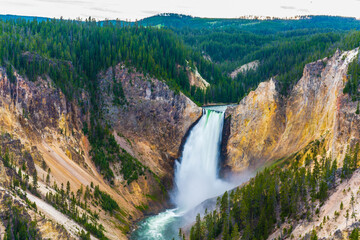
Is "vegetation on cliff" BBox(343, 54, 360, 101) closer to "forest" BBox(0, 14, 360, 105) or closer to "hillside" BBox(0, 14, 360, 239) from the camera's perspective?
"hillside" BBox(0, 14, 360, 239)

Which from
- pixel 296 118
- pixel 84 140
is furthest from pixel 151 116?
pixel 296 118

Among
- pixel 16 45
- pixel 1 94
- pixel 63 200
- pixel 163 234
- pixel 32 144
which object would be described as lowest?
pixel 163 234

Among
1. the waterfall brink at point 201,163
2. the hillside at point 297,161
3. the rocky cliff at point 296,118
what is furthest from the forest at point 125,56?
the waterfall brink at point 201,163

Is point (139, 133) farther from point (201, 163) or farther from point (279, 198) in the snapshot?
point (279, 198)

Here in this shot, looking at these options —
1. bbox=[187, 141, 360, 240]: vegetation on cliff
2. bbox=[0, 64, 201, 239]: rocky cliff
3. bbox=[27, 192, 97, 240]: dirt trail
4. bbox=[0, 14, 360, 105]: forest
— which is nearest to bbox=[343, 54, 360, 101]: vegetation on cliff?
bbox=[187, 141, 360, 240]: vegetation on cliff

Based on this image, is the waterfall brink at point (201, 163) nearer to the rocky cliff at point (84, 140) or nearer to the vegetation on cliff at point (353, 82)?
the rocky cliff at point (84, 140)

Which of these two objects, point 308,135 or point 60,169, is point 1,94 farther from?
point 308,135

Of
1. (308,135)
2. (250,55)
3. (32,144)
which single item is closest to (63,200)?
(32,144)
